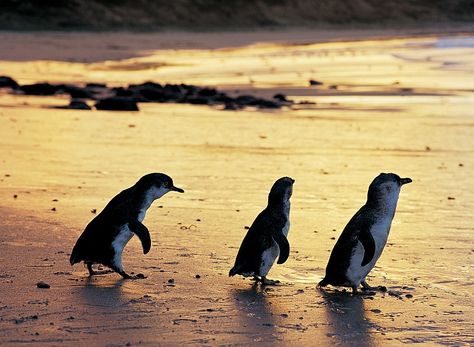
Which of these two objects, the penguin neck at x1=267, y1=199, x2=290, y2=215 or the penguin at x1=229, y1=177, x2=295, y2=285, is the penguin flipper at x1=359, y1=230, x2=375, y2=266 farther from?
the penguin neck at x1=267, y1=199, x2=290, y2=215

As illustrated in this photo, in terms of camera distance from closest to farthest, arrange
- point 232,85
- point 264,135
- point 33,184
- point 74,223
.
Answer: point 74,223 → point 33,184 → point 264,135 → point 232,85

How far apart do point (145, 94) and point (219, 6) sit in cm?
3924

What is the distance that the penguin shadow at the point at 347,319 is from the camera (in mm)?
6391

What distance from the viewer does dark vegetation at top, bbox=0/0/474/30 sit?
177ft

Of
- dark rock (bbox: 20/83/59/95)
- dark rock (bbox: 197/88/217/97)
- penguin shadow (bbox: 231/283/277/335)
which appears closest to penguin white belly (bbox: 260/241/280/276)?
penguin shadow (bbox: 231/283/277/335)

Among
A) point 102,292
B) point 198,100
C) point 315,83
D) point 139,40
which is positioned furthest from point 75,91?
point 139,40

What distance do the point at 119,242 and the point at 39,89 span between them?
15.4 metres

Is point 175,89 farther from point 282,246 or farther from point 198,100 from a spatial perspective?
point 282,246

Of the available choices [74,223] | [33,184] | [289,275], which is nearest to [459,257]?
[289,275]

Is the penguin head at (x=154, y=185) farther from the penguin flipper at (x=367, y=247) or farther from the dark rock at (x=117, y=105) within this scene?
the dark rock at (x=117, y=105)

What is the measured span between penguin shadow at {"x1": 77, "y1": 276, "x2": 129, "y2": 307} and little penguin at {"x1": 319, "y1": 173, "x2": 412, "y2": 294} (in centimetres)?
123

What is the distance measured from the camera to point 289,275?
314 inches

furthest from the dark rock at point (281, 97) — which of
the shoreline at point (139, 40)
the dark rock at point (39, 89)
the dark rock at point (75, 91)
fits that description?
the shoreline at point (139, 40)

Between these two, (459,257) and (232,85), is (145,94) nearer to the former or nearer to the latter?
(232,85)
